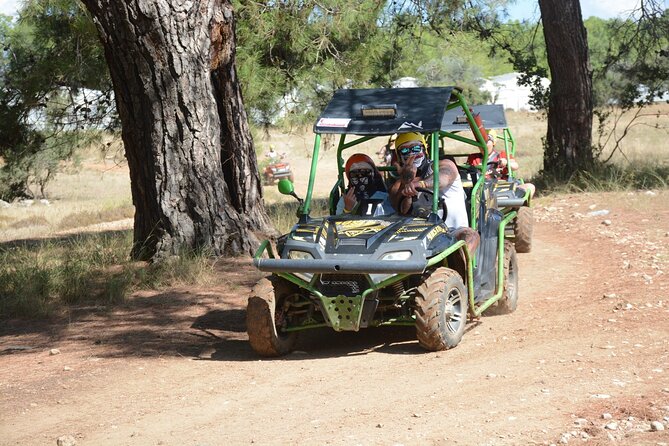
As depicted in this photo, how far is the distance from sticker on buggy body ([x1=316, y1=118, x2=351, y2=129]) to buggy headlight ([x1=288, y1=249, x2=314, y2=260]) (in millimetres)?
1152

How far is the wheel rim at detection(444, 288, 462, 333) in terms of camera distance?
7199 mm

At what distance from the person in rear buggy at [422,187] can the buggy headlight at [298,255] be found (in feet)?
3.46

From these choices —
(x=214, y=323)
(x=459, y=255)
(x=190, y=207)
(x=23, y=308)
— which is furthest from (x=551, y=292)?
(x=23, y=308)

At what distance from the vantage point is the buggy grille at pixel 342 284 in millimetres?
7059

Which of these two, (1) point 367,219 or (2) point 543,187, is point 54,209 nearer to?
(2) point 543,187

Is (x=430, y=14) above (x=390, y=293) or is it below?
above

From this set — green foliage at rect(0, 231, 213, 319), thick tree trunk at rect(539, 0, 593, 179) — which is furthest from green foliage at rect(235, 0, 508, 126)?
green foliage at rect(0, 231, 213, 319)

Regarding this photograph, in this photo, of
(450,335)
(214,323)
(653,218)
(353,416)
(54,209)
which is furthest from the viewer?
(54,209)

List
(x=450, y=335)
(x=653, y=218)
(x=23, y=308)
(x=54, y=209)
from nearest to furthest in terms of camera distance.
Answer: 1. (x=450, y=335)
2. (x=23, y=308)
3. (x=653, y=218)
4. (x=54, y=209)

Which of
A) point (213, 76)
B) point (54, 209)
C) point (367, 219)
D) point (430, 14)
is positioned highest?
point (430, 14)

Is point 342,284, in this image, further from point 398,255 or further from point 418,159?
point 418,159

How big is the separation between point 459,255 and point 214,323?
2502 millimetres

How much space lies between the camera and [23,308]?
368 inches

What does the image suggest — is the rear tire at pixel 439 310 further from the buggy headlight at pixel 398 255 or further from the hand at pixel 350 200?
the hand at pixel 350 200
